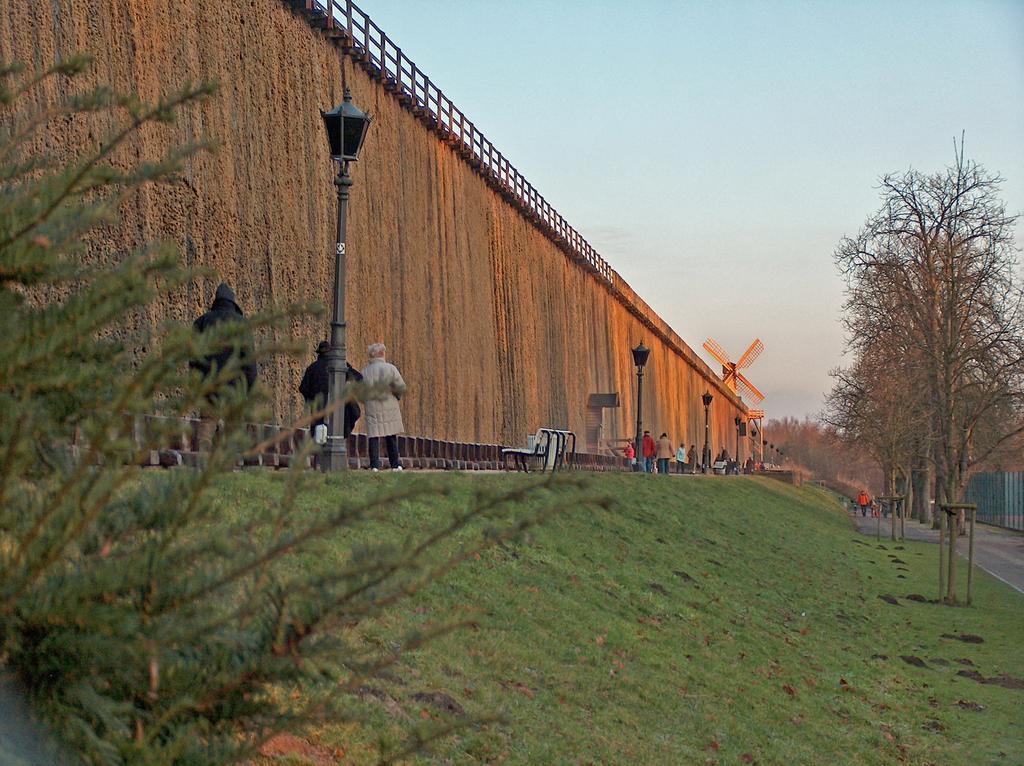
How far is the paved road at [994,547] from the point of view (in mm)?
26094

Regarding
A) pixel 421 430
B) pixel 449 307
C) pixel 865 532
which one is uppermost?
pixel 449 307

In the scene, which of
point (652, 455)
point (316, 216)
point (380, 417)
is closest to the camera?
point (380, 417)

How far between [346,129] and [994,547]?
86.4ft

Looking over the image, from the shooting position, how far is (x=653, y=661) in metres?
9.84

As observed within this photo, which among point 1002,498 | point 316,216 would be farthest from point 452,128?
point 1002,498

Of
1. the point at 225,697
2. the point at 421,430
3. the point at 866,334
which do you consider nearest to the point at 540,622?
the point at 225,697

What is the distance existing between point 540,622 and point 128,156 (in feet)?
29.6

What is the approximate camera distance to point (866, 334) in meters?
44.8

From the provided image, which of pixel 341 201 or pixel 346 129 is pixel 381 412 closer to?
pixel 341 201

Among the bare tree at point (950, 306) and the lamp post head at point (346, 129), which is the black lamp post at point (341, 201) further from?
the bare tree at point (950, 306)

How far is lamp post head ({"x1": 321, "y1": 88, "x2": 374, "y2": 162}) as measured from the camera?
13.9 meters

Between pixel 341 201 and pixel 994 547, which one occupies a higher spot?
pixel 341 201

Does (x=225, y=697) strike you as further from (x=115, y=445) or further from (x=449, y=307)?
(x=449, y=307)

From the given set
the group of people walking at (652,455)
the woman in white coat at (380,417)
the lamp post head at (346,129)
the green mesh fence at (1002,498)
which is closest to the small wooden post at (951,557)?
the woman in white coat at (380,417)
